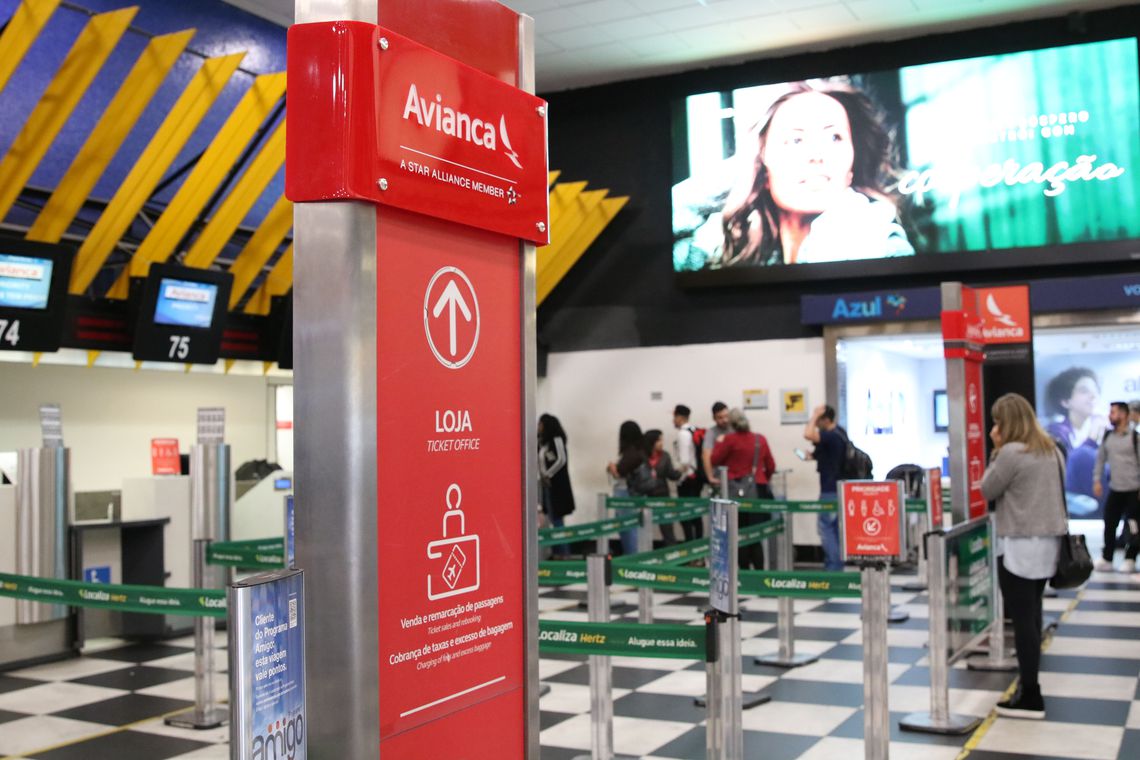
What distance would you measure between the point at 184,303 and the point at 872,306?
6.59 meters

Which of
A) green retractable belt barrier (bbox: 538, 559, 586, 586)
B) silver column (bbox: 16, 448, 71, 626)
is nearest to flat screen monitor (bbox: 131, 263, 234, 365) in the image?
silver column (bbox: 16, 448, 71, 626)

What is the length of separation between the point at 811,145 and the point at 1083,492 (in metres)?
6.30

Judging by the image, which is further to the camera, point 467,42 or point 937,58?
point 937,58

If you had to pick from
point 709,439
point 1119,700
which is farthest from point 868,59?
point 1119,700

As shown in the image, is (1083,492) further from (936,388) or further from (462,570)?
(462,570)

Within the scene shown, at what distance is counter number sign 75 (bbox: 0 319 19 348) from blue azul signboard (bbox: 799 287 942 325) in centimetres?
746

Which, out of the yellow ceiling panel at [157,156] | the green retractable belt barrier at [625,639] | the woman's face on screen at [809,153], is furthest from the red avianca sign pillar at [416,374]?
the woman's face on screen at [809,153]

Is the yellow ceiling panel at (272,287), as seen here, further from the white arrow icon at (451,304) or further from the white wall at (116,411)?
the white arrow icon at (451,304)

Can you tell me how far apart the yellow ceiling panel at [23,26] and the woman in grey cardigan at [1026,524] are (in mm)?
6036

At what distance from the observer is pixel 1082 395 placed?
48.2ft

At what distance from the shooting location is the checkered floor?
4.90 metres

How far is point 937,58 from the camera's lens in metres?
11.8

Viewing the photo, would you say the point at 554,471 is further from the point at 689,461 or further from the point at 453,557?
the point at 453,557

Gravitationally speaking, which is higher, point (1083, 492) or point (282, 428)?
point (282, 428)
